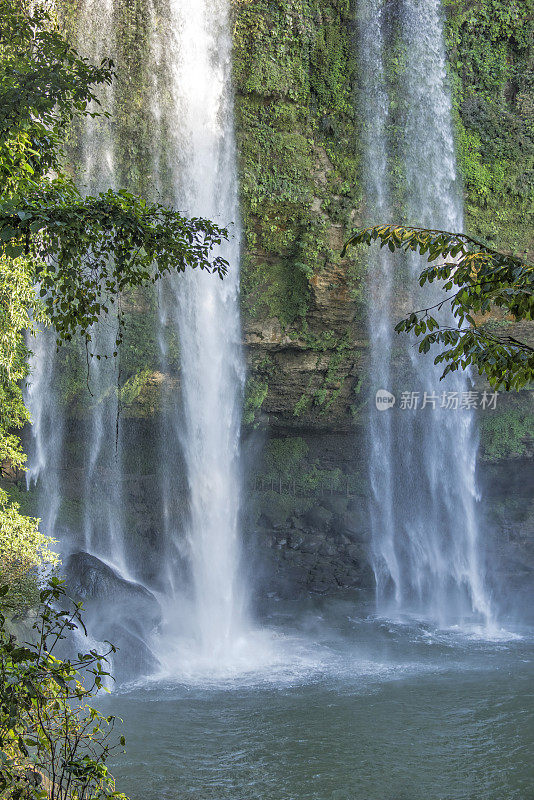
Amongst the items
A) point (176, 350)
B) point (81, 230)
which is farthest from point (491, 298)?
point (176, 350)

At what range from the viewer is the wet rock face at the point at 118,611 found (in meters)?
10.1

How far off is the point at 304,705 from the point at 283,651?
2565 millimetres

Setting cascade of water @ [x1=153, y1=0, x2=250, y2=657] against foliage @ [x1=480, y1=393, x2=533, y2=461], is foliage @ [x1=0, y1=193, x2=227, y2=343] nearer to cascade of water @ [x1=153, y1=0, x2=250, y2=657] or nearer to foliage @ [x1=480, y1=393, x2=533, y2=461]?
cascade of water @ [x1=153, y1=0, x2=250, y2=657]

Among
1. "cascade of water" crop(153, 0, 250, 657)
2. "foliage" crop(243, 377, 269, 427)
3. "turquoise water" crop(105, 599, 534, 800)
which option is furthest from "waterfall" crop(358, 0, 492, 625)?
"turquoise water" crop(105, 599, 534, 800)

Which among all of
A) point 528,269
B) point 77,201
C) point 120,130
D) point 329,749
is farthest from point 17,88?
point 120,130

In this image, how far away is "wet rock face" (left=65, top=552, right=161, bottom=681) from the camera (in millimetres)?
10133

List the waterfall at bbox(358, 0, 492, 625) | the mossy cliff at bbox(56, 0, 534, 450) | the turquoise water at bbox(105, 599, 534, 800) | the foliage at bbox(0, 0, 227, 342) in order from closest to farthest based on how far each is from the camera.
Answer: the foliage at bbox(0, 0, 227, 342), the turquoise water at bbox(105, 599, 534, 800), the mossy cliff at bbox(56, 0, 534, 450), the waterfall at bbox(358, 0, 492, 625)

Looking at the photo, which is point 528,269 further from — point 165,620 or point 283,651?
point 165,620

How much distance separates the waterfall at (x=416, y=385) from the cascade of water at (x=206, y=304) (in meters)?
2.96

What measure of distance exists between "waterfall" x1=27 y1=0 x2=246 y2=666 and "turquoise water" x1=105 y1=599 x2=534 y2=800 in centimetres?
271

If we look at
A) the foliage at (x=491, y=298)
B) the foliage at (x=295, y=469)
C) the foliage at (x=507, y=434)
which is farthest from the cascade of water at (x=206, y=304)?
the foliage at (x=491, y=298)

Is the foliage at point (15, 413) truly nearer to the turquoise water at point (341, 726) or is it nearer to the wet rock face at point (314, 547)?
the turquoise water at point (341, 726)

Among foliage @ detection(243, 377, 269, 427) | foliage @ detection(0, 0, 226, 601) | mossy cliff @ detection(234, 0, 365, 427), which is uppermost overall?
mossy cliff @ detection(234, 0, 365, 427)

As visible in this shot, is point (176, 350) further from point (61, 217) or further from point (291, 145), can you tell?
point (61, 217)
